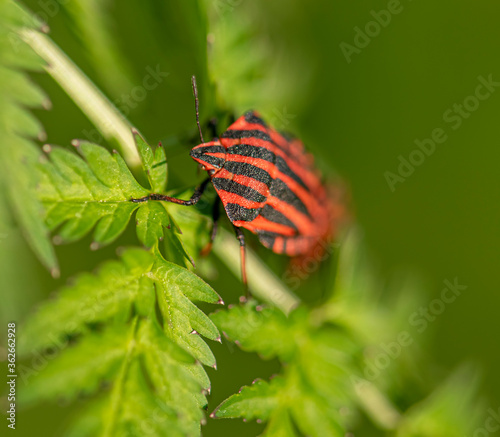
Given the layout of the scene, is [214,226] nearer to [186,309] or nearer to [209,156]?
[209,156]

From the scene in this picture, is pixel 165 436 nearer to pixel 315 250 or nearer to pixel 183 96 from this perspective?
pixel 315 250

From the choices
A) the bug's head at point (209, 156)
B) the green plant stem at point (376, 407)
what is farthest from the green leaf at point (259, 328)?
the green plant stem at point (376, 407)

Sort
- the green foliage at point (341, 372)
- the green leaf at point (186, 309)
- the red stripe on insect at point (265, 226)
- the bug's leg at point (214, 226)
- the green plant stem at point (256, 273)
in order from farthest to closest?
the green plant stem at point (256, 273) < the red stripe on insect at point (265, 226) < the bug's leg at point (214, 226) < the green foliage at point (341, 372) < the green leaf at point (186, 309)

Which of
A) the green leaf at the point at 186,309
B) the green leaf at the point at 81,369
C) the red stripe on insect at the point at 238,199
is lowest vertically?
the green leaf at the point at 81,369

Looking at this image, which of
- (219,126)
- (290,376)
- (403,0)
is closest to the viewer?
(290,376)

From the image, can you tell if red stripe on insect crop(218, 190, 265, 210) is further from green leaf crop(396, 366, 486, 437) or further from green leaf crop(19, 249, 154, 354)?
green leaf crop(396, 366, 486, 437)

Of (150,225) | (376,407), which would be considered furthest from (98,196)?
(376,407)

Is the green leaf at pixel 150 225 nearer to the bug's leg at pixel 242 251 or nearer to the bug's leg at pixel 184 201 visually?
the bug's leg at pixel 184 201

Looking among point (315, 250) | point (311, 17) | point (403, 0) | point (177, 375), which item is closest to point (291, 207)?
point (315, 250)
